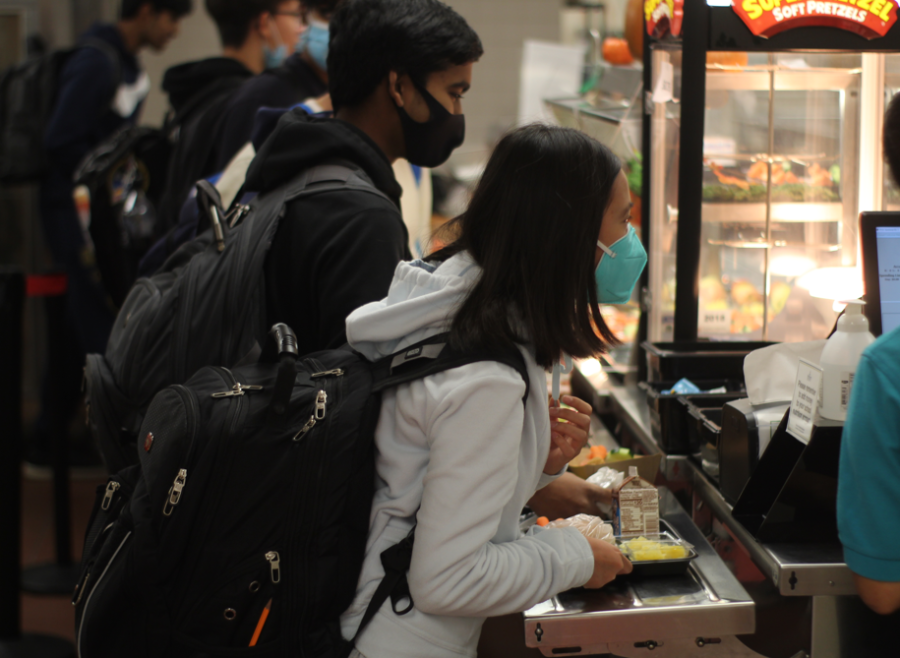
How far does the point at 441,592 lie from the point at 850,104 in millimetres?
→ 2052

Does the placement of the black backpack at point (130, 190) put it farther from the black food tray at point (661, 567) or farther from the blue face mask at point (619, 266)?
the black food tray at point (661, 567)

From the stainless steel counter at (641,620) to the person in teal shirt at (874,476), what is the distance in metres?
0.30

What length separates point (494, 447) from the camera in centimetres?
136

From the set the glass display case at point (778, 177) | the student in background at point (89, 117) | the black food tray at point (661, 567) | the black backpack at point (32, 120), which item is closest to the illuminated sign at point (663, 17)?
the glass display case at point (778, 177)

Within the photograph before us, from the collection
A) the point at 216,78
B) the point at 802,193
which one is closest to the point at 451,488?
the point at 802,193

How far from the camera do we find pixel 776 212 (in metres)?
2.60

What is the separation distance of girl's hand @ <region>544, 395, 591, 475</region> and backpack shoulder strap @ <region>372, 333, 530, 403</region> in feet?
0.98

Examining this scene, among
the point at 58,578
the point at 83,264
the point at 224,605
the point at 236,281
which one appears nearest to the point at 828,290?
the point at 236,281

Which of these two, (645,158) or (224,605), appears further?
(645,158)

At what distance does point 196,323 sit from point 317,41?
5.39ft

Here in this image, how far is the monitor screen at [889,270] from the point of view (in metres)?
1.83

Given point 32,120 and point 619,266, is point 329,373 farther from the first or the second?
point 32,120

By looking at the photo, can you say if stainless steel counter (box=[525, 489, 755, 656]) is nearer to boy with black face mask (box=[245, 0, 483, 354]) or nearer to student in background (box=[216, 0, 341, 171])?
boy with black face mask (box=[245, 0, 483, 354])

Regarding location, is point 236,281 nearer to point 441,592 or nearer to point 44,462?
point 441,592
